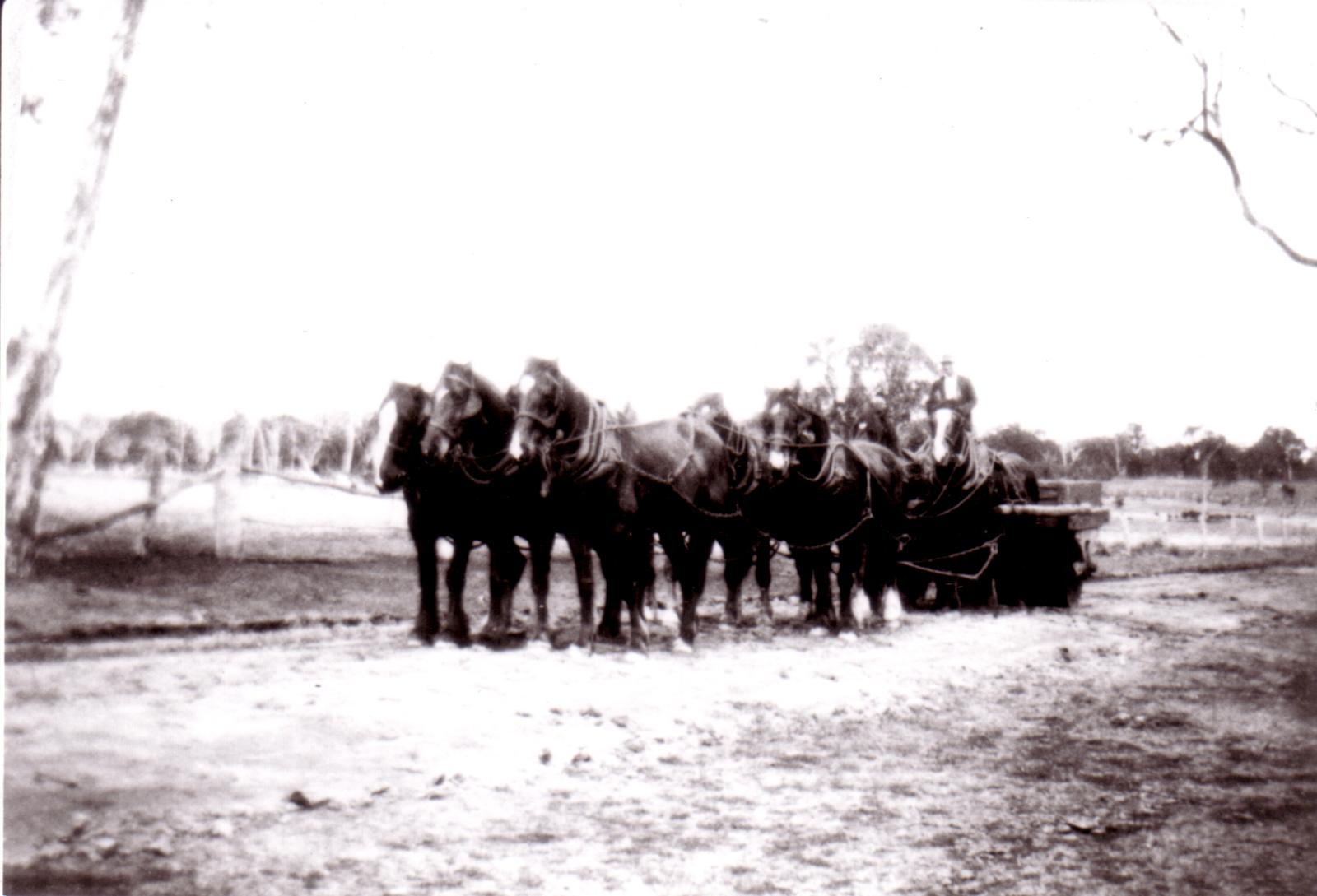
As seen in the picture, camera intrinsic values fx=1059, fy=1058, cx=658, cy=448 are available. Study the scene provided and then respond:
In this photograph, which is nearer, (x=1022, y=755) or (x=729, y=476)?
(x=1022, y=755)

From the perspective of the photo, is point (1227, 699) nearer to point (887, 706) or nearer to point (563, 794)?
point (887, 706)

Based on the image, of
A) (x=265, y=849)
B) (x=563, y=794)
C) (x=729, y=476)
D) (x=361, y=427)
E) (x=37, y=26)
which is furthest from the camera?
(x=729, y=476)

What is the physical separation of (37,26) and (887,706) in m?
3.48

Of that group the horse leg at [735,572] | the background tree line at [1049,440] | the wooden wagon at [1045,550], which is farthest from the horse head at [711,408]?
the wooden wagon at [1045,550]

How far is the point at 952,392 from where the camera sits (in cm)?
407

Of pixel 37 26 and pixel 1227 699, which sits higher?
pixel 37 26

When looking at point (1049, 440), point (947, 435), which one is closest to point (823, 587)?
point (947, 435)

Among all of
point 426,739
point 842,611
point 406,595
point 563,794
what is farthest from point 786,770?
point 842,611

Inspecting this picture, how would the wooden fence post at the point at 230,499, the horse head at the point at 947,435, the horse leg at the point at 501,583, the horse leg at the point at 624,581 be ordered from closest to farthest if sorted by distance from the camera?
the wooden fence post at the point at 230,499 → the horse leg at the point at 501,583 → the horse head at the point at 947,435 → the horse leg at the point at 624,581

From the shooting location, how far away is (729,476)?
5336mm

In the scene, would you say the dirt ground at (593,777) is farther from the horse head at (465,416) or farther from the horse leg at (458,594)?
the horse head at (465,416)

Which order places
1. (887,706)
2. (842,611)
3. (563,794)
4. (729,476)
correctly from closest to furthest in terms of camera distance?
(563,794)
(887,706)
(729,476)
(842,611)

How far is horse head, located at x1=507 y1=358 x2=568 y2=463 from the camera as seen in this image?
12.8 ft

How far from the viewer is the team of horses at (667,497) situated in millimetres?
3859
